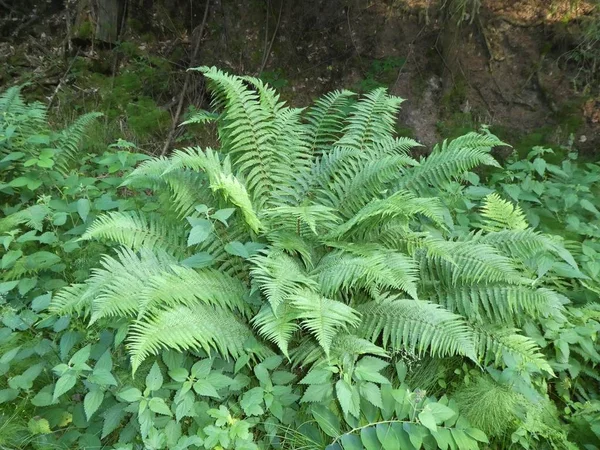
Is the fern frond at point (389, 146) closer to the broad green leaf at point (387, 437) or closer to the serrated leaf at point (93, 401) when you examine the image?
the broad green leaf at point (387, 437)

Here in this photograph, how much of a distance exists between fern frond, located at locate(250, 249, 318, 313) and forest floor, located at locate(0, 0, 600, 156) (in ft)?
8.75

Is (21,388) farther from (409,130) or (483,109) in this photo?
(483,109)

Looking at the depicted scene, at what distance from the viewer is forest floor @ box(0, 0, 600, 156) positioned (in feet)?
13.9

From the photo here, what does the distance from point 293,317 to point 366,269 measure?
1.31 feet

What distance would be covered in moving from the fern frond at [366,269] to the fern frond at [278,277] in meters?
0.10

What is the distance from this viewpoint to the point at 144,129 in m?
5.04

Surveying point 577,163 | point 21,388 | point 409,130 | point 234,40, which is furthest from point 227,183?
point 234,40

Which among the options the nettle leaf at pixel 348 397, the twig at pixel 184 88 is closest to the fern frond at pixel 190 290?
the nettle leaf at pixel 348 397

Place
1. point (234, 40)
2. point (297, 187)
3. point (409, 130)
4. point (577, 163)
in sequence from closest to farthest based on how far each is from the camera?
point (297, 187) → point (577, 163) → point (409, 130) → point (234, 40)

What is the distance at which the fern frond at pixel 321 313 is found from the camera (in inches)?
76.6

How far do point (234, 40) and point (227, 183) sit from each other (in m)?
3.94

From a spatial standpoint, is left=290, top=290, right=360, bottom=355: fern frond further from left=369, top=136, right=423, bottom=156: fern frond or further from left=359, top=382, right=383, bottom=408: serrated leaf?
left=369, top=136, right=423, bottom=156: fern frond

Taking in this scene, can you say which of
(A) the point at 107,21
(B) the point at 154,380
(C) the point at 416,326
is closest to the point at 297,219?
(C) the point at 416,326

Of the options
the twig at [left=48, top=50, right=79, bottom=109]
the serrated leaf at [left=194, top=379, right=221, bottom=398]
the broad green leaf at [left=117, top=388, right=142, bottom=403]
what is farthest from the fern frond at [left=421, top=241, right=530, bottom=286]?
the twig at [left=48, top=50, right=79, bottom=109]
